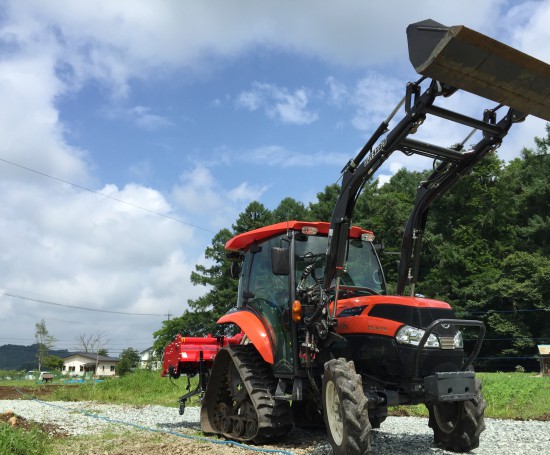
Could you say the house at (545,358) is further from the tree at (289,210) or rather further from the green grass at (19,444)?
the tree at (289,210)

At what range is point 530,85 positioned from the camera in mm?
4641

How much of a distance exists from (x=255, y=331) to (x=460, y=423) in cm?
262

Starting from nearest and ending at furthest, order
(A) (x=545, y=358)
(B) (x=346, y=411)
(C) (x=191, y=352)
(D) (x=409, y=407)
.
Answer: (B) (x=346, y=411) → (C) (x=191, y=352) → (D) (x=409, y=407) → (A) (x=545, y=358)

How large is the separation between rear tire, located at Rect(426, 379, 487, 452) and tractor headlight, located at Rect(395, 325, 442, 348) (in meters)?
0.77

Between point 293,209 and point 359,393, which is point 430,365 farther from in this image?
point 293,209

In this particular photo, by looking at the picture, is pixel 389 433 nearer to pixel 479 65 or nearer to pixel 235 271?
pixel 235 271

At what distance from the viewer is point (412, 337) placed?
6.00 meters

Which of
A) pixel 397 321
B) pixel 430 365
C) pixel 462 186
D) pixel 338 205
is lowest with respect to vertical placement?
pixel 430 365

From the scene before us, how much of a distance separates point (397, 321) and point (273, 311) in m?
1.82

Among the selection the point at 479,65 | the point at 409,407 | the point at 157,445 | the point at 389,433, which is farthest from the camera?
the point at 409,407

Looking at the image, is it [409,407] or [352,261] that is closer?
[352,261]

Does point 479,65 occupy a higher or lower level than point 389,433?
higher

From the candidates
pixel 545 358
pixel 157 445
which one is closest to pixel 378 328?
pixel 157 445

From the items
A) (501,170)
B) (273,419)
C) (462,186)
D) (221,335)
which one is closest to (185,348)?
(221,335)
